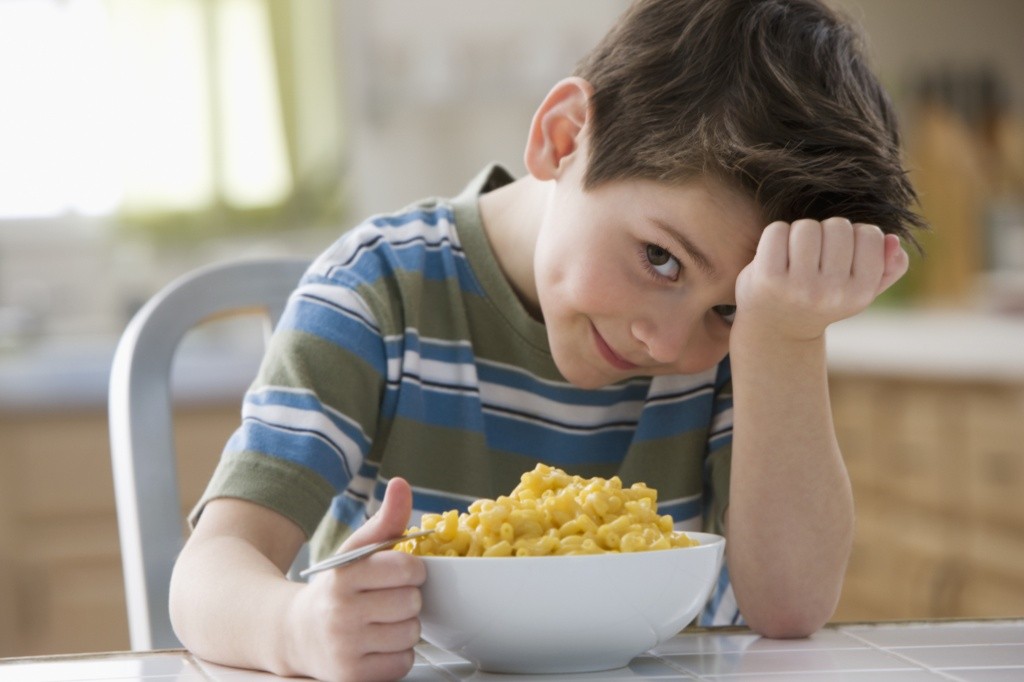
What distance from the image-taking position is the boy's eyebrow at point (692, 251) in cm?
87

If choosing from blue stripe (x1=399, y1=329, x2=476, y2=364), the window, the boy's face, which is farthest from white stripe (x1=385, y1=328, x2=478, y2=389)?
the window

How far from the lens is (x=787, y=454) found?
0.93 meters

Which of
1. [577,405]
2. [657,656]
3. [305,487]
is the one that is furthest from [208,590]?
[577,405]

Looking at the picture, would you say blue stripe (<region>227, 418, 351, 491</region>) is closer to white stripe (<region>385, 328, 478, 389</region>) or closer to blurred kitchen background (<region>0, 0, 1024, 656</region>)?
white stripe (<region>385, 328, 478, 389</region>)

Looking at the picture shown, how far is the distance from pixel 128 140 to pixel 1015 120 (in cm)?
235

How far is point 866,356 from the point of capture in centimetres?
276

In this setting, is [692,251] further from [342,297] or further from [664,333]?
[342,297]

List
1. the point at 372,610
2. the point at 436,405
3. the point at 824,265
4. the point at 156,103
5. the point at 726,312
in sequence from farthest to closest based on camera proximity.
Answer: the point at 156,103 → the point at 436,405 → the point at 726,312 → the point at 824,265 → the point at 372,610

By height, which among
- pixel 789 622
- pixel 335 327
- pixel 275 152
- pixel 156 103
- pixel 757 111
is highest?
pixel 156 103

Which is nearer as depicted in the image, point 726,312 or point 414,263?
point 726,312

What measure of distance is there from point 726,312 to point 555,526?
302 mm

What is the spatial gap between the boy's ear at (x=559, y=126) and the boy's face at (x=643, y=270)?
3cm

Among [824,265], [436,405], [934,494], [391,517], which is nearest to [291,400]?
[436,405]

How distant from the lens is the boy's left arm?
84cm
